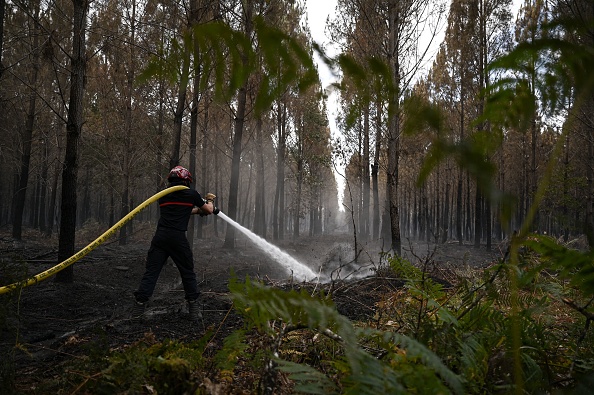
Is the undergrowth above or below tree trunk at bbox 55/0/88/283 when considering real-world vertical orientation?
below

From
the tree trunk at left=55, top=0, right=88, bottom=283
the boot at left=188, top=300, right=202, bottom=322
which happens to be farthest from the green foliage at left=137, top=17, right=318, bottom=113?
the tree trunk at left=55, top=0, right=88, bottom=283

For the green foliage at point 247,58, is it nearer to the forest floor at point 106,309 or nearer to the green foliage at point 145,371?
the forest floor at point 106,309

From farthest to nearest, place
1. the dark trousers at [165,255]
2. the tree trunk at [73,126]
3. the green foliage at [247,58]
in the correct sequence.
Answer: the tree trunk at [73,126]
the dark trousers at [165,255]
the green foliage at [247,58]

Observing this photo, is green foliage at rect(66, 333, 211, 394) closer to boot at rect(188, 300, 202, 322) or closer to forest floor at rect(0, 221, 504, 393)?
forest floor at rect(0, 221, 504, 393)

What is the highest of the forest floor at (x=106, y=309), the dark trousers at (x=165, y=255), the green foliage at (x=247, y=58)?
the green foliage at (x=247, y=58)

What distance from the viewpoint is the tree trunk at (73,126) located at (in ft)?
19.9

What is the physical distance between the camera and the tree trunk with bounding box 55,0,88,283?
19.9 feet

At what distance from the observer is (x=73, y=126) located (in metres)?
6.09

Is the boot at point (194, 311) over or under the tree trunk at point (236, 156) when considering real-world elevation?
under

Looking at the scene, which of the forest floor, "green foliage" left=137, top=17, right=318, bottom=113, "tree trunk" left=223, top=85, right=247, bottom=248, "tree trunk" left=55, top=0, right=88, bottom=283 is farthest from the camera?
"tree trunk" left=223, top=85, right=247, bottom=248

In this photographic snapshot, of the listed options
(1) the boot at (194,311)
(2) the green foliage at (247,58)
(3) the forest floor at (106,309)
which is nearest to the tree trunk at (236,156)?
(3) the forest floor at (106,309)

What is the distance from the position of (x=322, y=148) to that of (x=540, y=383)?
28547mm

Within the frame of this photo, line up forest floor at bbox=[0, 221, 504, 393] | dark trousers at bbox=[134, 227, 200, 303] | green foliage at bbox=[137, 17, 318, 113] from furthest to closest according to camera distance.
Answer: dark trousers at bbox=[134, 227, 200, 303] → forest floor at bbox=[0, 221, 504, 393] → green foliage at bbox=[137, 17, 318, 113]

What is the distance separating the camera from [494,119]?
0.92 meters
